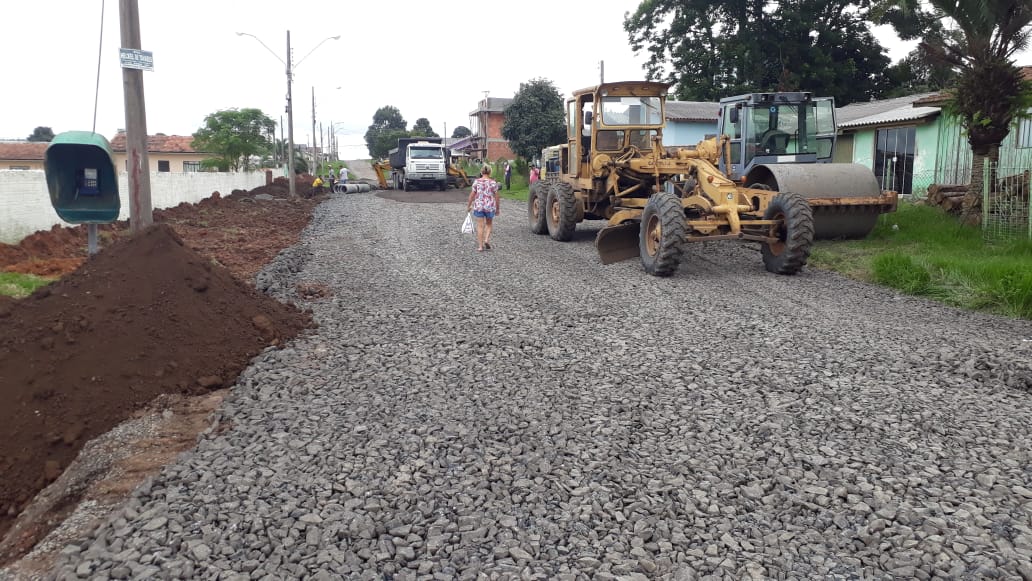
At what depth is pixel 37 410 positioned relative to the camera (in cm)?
524

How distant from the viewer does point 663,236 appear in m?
10.9

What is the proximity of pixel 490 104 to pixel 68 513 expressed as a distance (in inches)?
2956

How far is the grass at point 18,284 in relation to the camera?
9.07 meters

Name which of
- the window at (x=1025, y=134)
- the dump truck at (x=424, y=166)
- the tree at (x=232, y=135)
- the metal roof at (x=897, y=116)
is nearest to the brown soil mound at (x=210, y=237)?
the dump truck at (x=424, y=166)

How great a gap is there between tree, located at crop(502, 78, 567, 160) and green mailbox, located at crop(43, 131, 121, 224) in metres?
34.3

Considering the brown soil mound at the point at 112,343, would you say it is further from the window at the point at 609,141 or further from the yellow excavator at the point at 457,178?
the yellow excavator at the point at 457,178

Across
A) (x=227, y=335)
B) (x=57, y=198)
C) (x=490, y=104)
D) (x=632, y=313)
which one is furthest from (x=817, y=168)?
(x=490, y=104)

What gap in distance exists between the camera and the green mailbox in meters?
8.43

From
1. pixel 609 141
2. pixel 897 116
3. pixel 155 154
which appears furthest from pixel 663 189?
pixel 155 154

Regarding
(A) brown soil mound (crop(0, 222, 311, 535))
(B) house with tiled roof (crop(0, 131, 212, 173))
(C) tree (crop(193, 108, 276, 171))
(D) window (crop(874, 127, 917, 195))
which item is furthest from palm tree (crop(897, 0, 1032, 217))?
(B) house with tiled roof (crop(0, 131, 212, 173))

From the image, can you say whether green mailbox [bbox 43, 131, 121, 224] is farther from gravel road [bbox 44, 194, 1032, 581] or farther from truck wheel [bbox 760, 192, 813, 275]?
truck wheel [bbox 760, 192, 813, 275]

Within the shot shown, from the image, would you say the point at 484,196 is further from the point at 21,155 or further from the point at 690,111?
the point at 21,155

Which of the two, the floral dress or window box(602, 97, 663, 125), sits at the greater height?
window box(602, 97, 663, 125)

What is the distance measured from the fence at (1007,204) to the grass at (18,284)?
1369 centimetres
